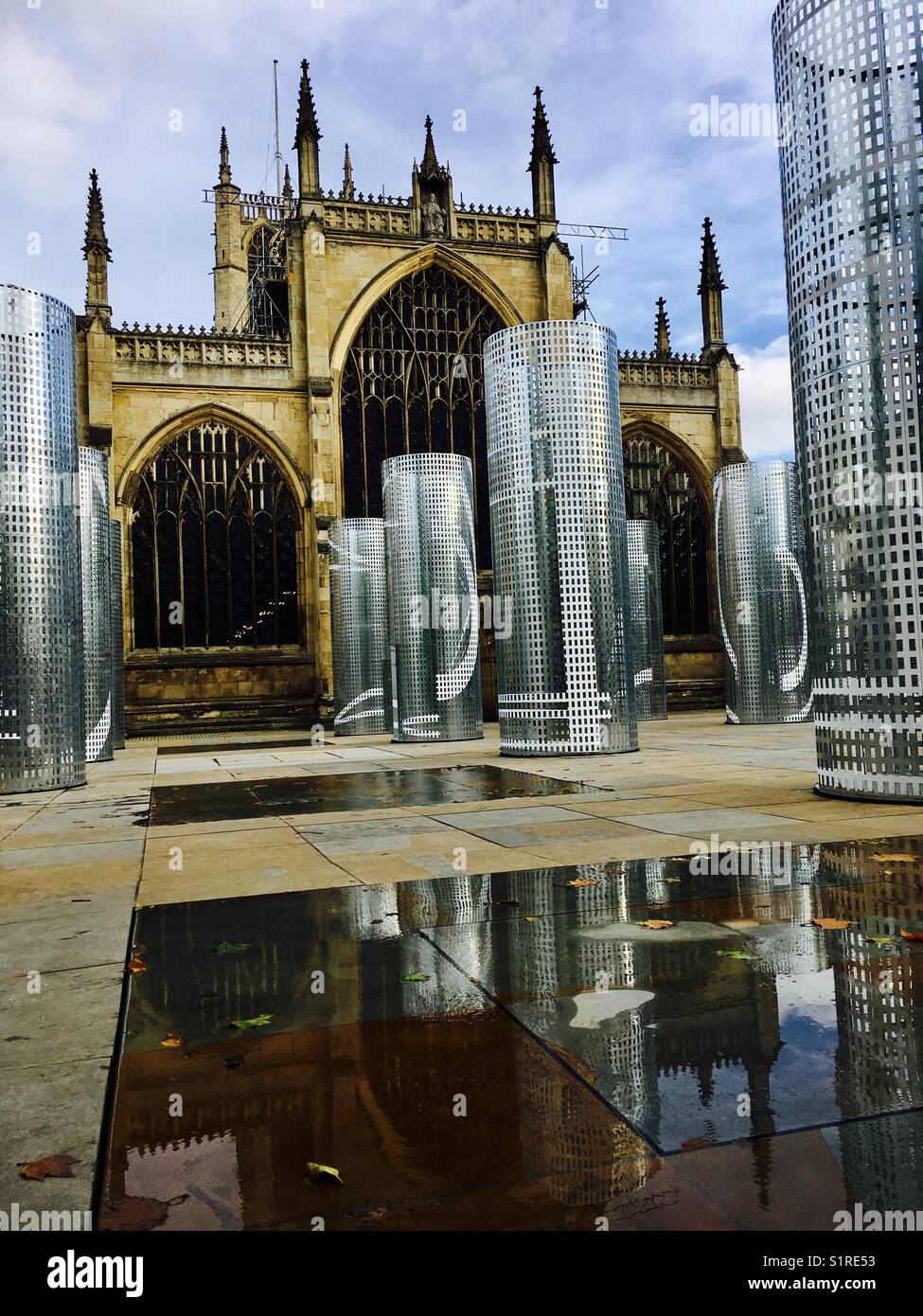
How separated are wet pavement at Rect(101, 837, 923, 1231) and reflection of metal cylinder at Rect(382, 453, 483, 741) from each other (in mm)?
12015

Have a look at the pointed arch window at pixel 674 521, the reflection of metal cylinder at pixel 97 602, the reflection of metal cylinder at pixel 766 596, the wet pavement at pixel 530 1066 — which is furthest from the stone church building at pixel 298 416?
the wet pavement at pixel 530 1066

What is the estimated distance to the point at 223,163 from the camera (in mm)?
52094

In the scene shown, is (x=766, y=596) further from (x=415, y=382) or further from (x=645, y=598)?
(x=415, y=382)

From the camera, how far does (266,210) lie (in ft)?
185

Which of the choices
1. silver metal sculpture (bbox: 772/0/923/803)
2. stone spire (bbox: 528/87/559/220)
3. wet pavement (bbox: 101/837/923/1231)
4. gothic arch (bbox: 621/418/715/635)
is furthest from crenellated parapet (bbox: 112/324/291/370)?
wet pavement (bbox: 101/837/923/1231)

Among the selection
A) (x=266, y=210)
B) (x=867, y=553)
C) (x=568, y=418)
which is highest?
(x=266, y=210)

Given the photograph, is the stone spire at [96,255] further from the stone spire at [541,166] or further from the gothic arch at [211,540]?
the stone spire at [541,166]

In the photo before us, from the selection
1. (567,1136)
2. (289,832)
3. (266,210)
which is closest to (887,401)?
(289,832)

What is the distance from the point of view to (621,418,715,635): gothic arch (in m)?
31.2

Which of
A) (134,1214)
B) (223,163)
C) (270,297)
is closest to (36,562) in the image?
(134,1214)

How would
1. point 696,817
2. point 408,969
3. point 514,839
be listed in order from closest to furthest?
point 408,969 < point 514,839 < point 696,817

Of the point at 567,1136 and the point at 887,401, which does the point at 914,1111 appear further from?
the point at 887,401

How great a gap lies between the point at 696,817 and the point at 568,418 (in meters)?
6.80

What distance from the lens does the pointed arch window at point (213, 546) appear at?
2608 cm
